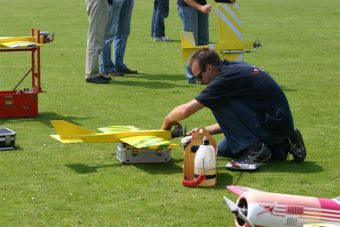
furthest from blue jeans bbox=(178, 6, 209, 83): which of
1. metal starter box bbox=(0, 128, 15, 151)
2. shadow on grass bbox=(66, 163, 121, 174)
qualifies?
shadow on grass bbox=(66, 163, 121, 174)

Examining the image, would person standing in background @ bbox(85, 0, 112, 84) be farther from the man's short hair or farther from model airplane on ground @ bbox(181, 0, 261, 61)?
the man's short hair

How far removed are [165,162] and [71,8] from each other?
20267 mm

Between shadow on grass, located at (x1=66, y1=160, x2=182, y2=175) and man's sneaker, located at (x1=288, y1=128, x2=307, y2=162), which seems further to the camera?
man's sneaker, located at (x1=288, y1=128, x2=307, y2=162)

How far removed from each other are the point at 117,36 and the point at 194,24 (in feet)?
4.84

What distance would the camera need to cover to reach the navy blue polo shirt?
7156mm

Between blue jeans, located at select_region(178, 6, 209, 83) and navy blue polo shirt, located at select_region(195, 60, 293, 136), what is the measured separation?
487cm

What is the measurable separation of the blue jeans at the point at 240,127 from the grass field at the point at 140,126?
26 centimetres

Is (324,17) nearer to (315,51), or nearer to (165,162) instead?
(315,51)

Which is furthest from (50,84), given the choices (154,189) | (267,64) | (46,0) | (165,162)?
(46,0)

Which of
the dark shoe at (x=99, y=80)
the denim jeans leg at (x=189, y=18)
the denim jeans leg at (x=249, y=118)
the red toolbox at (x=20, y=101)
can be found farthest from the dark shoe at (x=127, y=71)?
the denim jeans leg at (x=249, y=118)

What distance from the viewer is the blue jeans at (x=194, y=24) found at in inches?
482

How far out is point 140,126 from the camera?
920 centimetres

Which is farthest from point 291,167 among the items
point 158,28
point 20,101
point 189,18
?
point 158,28

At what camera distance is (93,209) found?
6.06m
